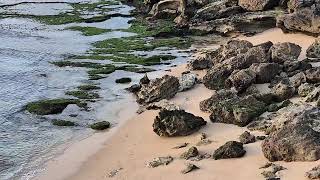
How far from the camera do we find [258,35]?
157 ft

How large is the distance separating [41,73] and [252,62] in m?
16.6

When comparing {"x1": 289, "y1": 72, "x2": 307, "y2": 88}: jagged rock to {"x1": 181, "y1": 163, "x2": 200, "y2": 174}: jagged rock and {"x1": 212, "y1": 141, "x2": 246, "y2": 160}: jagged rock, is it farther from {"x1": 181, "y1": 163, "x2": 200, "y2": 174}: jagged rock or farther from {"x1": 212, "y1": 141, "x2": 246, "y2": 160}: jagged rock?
{"x1": 181, "y1": 163, "x2": 200, "y2": 174}: jagged rock

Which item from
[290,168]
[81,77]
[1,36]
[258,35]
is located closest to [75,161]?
[290,168]

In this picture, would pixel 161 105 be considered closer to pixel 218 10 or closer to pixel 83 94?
pixel 83 94

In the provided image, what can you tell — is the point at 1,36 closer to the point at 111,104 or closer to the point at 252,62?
the point at 111,104

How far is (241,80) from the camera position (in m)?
29.3

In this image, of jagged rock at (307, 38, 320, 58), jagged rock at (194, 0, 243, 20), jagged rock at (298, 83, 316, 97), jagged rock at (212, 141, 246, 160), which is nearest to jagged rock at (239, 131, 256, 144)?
jagged rock at (212, 141, 246, 160)

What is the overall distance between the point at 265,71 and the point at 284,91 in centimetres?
350

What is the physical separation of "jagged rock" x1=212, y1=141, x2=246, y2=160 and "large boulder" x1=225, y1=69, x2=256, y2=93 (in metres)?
8.21

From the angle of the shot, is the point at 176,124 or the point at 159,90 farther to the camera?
the point at 159,90

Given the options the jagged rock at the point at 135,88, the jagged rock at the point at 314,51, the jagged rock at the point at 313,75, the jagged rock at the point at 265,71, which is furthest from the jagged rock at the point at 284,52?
the jagged rock at the point at 135,88

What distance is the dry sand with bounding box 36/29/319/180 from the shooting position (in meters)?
19.6

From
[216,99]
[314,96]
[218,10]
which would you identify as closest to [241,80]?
[216,99]

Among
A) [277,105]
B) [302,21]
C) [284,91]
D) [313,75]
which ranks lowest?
[277,105]
